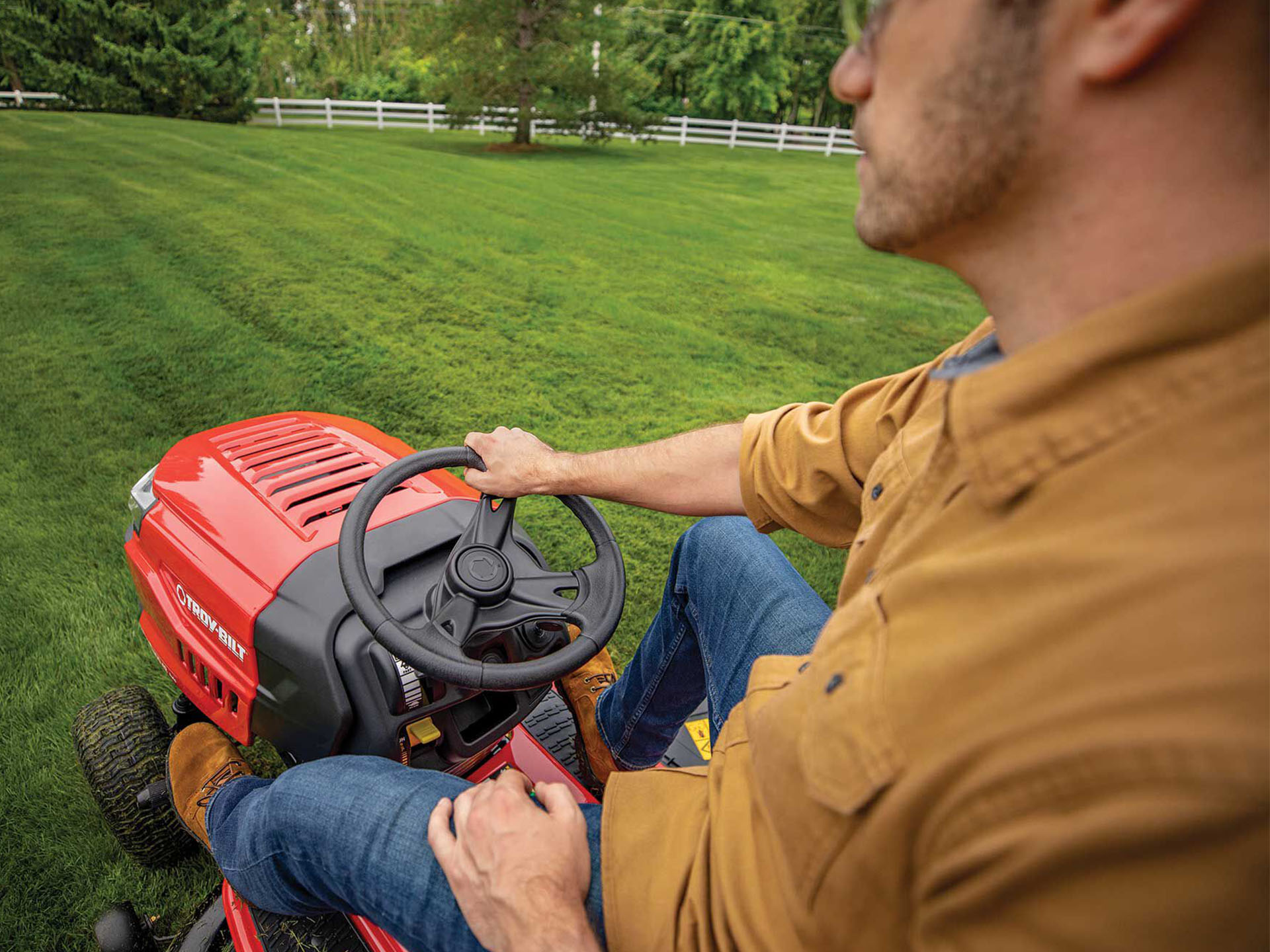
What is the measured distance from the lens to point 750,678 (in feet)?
3.26

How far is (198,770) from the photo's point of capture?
1.48m

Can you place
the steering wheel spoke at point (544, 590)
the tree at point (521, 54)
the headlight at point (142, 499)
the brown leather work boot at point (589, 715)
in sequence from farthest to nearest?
the tree at point (521, 54), the brown leather work boot at point (589, 715), the headlight at point (142, 499), the steering wheel spoke at point (544, 590)

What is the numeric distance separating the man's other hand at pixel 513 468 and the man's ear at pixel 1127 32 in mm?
1019

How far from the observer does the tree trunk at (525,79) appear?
46.3ft

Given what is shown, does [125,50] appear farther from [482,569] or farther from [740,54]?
[482,569]

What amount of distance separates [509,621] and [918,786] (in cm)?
81

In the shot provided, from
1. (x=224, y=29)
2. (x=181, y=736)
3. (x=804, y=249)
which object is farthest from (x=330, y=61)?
(x=181, y=736)

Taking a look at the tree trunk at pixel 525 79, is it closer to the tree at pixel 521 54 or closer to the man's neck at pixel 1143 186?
the tree at pixel 521 54

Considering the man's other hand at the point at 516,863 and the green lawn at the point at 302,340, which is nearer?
the man's other hand at the point at 516,863

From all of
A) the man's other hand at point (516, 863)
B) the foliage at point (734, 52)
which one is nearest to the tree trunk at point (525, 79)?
the foliage at point (734, 52)

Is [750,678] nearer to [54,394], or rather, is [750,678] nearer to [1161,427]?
[1161,427]

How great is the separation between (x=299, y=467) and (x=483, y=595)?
58cm

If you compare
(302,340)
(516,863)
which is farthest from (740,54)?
(516,863)

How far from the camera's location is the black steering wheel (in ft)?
3.89
